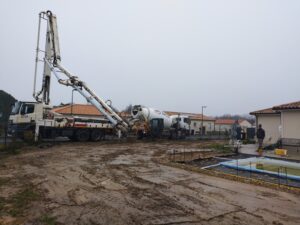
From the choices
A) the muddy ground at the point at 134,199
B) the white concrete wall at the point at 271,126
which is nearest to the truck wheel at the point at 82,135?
the muddy ground at the point at 134,199

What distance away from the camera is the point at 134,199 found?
6215 millimetres

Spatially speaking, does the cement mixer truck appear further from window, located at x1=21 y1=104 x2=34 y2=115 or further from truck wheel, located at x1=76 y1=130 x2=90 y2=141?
window, located at x1=21 y1=104 x2=34 y2=115

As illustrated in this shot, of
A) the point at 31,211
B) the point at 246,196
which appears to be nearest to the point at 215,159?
the point at 246,196

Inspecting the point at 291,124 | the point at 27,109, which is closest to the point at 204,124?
the point at 291,124

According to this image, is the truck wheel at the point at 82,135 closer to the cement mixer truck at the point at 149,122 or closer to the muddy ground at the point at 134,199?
the cement mixer truck at the point at 149,122

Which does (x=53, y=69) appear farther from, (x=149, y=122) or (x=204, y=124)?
(x=204, y=124)

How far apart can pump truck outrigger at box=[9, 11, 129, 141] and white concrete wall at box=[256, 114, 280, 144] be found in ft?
39.0

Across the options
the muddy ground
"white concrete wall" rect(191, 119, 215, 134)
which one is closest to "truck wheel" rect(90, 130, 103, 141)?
the muddy ground

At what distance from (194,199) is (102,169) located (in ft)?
15.8

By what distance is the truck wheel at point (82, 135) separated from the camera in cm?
2166

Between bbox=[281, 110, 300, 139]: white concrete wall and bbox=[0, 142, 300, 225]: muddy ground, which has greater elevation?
bbox=[281, 110, 300, 139]: white concrete wall

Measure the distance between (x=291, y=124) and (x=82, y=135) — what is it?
1575 cm

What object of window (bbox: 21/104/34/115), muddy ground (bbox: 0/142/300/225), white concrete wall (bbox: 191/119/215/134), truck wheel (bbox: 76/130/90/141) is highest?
white concrete wall (bbox: 191/119/215/134)

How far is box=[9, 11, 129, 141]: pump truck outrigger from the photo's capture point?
18.8 meters
